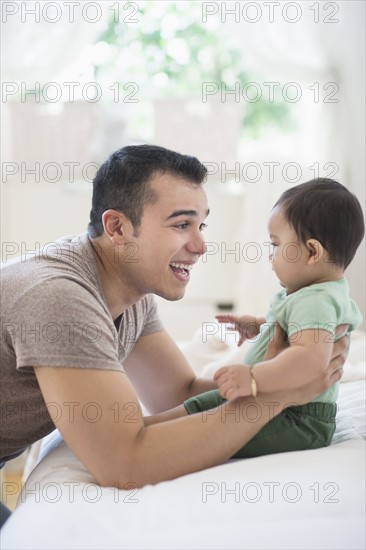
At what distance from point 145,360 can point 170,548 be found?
70 centimetres

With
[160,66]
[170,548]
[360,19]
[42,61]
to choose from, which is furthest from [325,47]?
[170,548]

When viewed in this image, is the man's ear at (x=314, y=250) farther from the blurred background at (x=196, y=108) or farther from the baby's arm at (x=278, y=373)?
the blurred background at (x=196, y=108)

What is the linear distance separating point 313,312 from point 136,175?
0.51 metres

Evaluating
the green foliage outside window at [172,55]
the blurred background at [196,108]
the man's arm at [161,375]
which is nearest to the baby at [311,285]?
the man's arm at [161,375]

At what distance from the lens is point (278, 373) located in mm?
1238

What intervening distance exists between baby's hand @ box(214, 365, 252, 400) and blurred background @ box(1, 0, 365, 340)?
1.92m

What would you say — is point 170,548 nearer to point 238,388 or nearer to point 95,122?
point 238,388

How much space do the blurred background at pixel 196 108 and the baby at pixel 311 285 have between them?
168 cm

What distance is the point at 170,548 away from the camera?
112 cm

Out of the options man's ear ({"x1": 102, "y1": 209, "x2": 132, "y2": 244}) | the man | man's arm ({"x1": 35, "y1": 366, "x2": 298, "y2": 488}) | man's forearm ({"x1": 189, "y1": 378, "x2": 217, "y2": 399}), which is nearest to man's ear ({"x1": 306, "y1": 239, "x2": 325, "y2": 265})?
the man

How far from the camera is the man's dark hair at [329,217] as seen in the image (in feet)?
4.44

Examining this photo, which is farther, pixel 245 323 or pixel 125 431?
pixel 245 323

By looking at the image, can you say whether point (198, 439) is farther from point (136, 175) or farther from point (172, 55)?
point (172, 55)

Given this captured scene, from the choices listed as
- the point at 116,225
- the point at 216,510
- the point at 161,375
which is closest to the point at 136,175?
the point at 116,225
